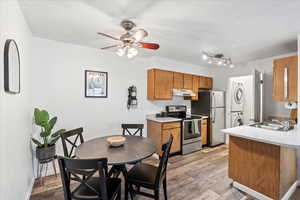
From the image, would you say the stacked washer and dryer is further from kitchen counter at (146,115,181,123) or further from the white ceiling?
kitchen counter at (146,115,181,123)

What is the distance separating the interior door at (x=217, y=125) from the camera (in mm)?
4176

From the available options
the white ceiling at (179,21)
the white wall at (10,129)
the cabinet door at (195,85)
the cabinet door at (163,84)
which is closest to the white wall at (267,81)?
the white ceiling at (179,21)

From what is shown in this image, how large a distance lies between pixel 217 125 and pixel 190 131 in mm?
1081

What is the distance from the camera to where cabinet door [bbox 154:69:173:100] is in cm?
361

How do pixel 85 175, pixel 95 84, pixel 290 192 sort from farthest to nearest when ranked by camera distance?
1. pixel 95 84
2. pixel 290 192
3. pixel 85 175

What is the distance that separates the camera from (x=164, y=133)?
131 inches

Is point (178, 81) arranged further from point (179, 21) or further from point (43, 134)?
point (43, 134)

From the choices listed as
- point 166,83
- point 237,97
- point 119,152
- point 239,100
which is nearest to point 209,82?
point 237,97

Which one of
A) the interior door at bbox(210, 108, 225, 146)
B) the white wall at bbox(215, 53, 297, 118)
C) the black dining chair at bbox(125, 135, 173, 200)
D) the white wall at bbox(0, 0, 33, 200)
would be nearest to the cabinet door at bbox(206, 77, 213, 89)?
the white wall at bbox(215, 53, 297, 118)

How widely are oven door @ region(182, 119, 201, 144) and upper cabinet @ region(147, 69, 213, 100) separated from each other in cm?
82

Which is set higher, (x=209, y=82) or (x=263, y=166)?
(x=209, y=82)

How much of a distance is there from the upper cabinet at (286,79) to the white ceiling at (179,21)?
420 millimetres

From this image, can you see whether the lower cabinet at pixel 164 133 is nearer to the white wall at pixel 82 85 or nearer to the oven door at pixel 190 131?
the oven door at pixel 190 131

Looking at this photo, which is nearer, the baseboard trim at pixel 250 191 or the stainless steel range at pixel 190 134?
the baseboard trim at pixel 250 191
